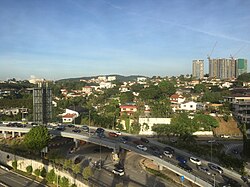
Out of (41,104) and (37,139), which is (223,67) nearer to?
(41,104)

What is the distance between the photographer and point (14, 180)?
2095 cm

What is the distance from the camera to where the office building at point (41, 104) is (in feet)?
93.1

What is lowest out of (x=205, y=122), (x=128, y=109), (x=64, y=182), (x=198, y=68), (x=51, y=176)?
(x=51, y=176)

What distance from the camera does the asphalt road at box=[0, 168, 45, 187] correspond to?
19878 mm

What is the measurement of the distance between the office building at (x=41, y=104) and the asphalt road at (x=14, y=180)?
24.2 ft

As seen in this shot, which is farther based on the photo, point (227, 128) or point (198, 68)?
point (198, 68)

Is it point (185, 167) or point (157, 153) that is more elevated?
point (157, 153)

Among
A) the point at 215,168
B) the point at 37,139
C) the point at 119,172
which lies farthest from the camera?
the point at 37,139

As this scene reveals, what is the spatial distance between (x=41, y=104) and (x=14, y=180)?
9707 millimetres

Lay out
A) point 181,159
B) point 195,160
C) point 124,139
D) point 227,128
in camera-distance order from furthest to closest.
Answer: point 227,128, point 124,139, point 181,159, point 195,160

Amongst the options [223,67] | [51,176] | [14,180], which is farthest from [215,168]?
[223,67]

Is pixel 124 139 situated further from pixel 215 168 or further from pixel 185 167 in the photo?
pixel 215 168

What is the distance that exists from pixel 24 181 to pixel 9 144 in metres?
13.1

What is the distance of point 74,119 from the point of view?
41.1 meters
